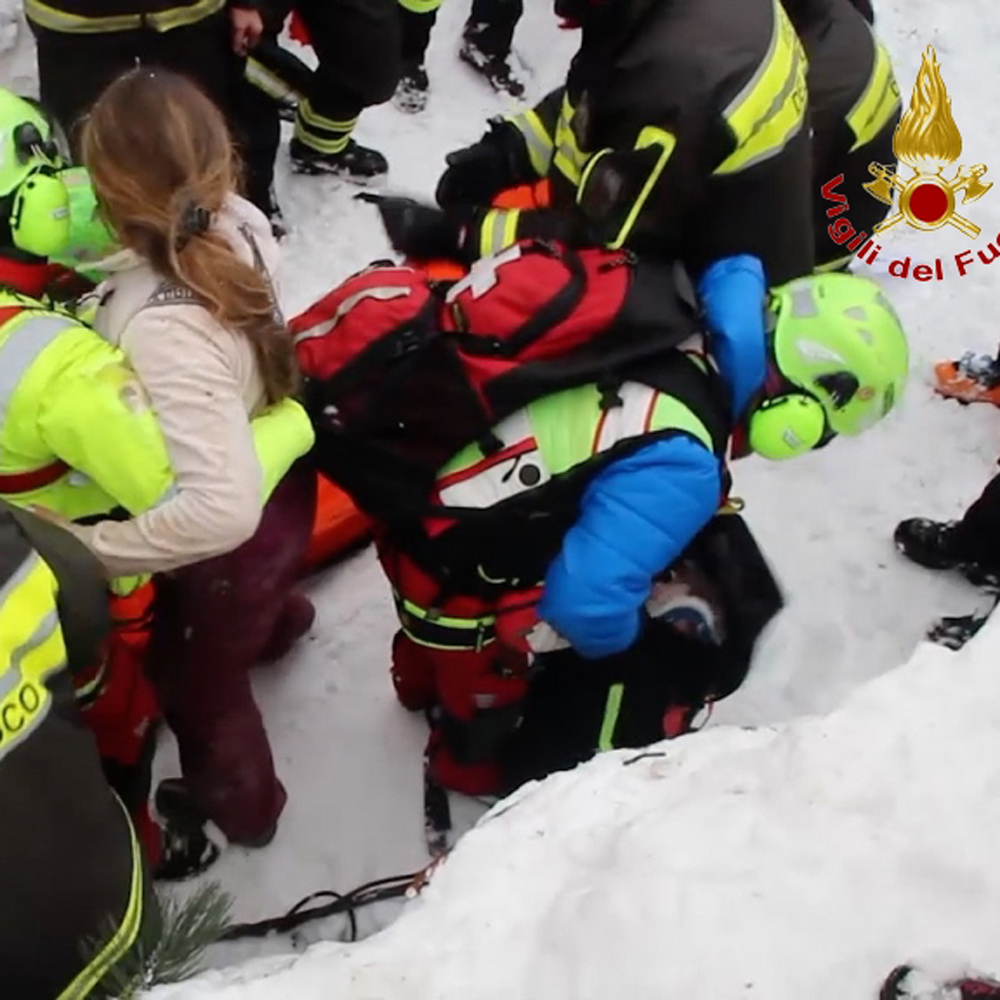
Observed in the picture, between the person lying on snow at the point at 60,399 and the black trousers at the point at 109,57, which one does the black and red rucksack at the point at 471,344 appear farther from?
the black trousers at the point at 109,57

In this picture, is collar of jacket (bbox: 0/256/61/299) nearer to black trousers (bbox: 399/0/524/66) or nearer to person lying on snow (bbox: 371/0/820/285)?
person lying on snow (bbox: 371/0/820/285)

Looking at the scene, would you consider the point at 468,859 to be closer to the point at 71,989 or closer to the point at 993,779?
the point at 71,989

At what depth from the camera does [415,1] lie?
505 centimetres

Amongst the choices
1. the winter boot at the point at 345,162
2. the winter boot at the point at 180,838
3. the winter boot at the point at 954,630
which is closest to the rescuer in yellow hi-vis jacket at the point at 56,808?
the winter boot at the point at 180,838

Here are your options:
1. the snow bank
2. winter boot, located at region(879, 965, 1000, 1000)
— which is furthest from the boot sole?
winter boot, located at region(879, 965, 1000, 1000)

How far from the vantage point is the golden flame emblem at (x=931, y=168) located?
554 centimetres

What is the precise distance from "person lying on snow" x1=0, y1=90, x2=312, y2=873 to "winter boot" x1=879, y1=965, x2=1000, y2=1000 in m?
1.30

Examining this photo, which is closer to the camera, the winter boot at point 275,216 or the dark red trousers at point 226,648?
the dark red trousers at point 226,648

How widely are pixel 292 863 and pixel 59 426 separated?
1.38 metres

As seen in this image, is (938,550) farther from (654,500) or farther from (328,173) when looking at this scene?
(328,173)

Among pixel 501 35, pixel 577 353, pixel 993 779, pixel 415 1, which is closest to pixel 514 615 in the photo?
pixel 577 353

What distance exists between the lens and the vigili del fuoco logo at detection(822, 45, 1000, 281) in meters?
5.29

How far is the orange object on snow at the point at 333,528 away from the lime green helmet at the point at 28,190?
146cm

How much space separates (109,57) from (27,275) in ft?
4.95
